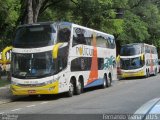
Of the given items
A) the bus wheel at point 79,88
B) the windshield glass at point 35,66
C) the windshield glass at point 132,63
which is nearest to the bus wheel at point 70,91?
the bus wheel at point 79,88

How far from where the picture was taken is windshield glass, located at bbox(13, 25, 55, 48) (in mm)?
21312

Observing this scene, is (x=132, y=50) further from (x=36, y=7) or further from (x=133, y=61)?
(x=36, y=7)

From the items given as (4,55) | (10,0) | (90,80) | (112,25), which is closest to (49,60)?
(4,55)

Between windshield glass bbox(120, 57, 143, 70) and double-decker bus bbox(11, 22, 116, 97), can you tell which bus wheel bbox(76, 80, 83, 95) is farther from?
windshield glass bbox(120, 57, 143, 70)

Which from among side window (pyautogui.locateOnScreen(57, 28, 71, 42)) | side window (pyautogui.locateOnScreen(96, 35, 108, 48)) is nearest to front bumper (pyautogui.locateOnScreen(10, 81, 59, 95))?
side window (pyautogui.locateOnScreen(57, 28, 71, 42))

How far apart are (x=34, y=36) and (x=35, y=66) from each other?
1569mm

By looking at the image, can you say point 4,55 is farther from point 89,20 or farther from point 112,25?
point 112,25

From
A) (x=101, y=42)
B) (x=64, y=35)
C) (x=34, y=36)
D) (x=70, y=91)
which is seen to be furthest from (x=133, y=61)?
(x=34, y=36)

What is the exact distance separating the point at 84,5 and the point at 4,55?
16.7 metres

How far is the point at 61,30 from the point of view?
2203 centimetres

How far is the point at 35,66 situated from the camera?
2103 centimetres

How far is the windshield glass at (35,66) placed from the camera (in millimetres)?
20938

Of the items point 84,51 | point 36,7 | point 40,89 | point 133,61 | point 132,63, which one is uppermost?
point 36,7

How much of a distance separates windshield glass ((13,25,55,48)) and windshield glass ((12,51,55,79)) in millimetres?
548
